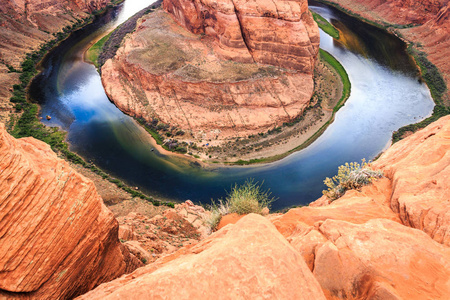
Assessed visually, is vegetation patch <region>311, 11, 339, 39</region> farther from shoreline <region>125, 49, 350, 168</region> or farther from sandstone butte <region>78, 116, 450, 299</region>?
sandstone butte <region>78, 116, 450, 299</region>

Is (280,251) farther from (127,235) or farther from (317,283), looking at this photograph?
(127,235)

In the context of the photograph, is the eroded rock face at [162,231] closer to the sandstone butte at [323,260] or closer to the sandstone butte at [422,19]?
the sandstone butte at [323,260]

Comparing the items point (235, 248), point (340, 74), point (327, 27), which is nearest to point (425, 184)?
point (235, 248)

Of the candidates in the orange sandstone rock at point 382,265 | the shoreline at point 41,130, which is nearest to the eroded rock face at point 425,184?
the orange sandstone rock at point 382,265

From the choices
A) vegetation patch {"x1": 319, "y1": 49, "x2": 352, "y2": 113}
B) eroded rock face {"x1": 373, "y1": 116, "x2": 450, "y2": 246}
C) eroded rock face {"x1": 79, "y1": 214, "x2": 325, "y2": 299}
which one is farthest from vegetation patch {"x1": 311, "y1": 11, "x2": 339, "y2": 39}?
eroded rock face {"x1": 79, "y1": 214, "x2": 325, "y2": 299}

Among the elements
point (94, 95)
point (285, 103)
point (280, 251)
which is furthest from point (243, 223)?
point (94, 95)

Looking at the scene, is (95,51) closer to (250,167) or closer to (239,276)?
(250,167)
